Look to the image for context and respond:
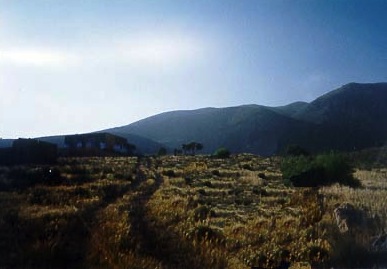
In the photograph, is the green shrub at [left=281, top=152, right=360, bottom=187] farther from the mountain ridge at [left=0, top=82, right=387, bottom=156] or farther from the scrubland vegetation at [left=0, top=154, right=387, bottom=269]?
the mountain ridge at [left=0, top=82, right=387, bottom=156]

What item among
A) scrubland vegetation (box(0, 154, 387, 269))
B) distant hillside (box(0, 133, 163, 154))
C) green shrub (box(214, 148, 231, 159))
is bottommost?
scrubland vegetation (box(0, 154, 387, 269))

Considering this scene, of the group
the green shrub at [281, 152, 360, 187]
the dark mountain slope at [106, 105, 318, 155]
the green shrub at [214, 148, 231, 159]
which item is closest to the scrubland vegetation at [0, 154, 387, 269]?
the green shrub at [281, 152, 360, 187]

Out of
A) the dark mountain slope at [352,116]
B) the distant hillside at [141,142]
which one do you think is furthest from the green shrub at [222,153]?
the dark mountain slope at [352,116]

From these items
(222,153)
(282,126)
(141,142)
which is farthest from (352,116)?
(141,142)

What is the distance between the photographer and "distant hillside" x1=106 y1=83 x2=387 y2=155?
63.9 meters

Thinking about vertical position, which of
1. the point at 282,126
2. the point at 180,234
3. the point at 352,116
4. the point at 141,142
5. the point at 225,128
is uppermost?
the point at 352,116

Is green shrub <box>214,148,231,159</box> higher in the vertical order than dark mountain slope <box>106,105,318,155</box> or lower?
lower

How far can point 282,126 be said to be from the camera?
243ft

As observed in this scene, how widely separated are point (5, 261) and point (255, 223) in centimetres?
739

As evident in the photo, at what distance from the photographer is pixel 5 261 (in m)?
10.8

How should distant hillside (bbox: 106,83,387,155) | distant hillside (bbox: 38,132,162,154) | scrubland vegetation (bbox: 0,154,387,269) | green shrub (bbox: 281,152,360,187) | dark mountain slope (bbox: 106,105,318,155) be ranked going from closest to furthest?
scrubland vegetation (bbox: 0,154,387,269) → green shrub (bbox: 281,152,360,187) → distant hillside (bbox: 106,83,387,155) → dark mountain slope (bbox: 106,105,318,155) → distant hillside (bbox: 38,132,162,154)

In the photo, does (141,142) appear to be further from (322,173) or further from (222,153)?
(322,173)

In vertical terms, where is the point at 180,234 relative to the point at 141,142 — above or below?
below

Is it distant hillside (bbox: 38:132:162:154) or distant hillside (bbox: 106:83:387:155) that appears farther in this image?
distant hillside (bbox: 38:132:162:154)
